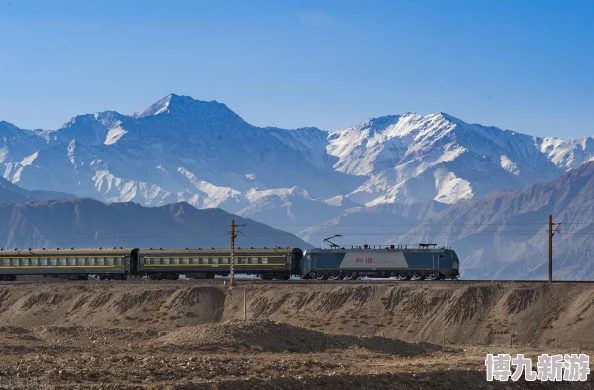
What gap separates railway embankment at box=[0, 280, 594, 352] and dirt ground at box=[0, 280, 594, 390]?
16 centimetres

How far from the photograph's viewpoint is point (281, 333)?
6950 centimetres

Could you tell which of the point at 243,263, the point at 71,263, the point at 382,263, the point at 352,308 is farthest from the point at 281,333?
the point at 71,263

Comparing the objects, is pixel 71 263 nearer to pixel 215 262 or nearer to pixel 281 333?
pixel 215 262

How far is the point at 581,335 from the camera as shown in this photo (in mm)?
89688

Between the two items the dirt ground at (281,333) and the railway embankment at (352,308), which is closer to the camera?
the dirt ground at (281,333)

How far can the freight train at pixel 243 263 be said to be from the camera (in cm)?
A: 12556

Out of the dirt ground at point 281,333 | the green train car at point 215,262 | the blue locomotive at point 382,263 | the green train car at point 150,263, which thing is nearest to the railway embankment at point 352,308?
the dirt ground at point 281,333

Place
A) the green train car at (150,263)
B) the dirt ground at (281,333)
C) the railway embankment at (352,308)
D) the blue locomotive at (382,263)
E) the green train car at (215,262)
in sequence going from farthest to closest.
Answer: the green train car at (150,263) → the green train car at (215,262) → the blue locomotive at (382,263) → the railway embankment at (352,308) → the dirt ground at (281,333)

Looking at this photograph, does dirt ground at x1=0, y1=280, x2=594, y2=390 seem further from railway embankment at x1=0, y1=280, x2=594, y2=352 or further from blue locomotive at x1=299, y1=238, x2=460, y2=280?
blue locomotive at x1=299, y1=238, x2=460, y2=280

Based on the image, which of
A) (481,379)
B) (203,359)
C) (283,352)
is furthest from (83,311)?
(481,379)

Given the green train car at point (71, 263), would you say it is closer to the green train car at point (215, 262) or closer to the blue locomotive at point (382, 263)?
the green train car at point (215, 262)

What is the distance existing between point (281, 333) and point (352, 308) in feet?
115

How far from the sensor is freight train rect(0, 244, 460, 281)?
126 metres

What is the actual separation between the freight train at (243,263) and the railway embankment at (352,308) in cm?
1517
